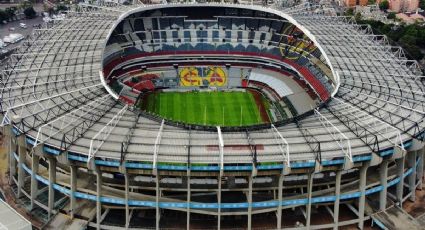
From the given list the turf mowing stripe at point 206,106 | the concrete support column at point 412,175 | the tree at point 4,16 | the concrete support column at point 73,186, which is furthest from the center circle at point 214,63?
the tree at point 4,16

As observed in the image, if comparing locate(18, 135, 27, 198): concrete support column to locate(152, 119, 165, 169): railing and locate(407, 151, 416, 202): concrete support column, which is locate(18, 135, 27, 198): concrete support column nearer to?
locate(152, 119, 165, 169): railing

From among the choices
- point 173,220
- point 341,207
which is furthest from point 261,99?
point 173,220

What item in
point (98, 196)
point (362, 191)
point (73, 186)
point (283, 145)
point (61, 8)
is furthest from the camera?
point (61, 8)

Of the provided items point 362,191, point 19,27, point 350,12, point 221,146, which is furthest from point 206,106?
point 350,12

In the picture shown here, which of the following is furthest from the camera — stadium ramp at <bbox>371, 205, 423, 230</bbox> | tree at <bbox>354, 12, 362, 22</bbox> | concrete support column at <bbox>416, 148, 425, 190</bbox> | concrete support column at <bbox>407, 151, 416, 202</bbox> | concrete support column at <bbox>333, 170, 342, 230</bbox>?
tree at <bbox>354, 12, 362, 22</bbox>

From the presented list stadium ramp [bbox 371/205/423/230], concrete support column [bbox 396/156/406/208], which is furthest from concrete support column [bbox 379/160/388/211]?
concrete support column [bbox 396/156/406/208]

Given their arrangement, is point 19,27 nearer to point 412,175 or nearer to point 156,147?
point 156,147
